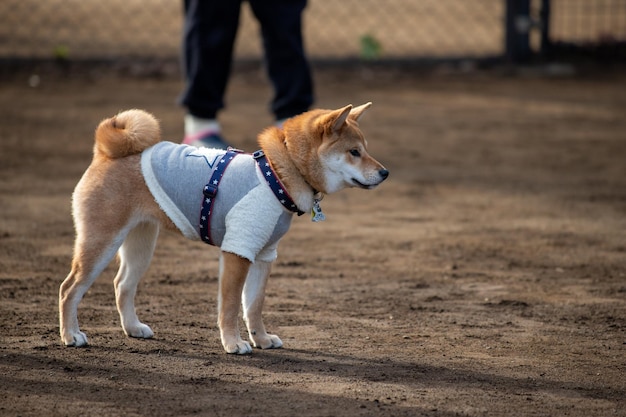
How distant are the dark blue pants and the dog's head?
10.1 ft

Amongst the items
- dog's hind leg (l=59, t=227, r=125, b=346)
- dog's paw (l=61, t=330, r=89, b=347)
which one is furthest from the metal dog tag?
dog's paw (l=61, t=330, r=89, b=347)

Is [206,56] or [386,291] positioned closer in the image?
[386,291]

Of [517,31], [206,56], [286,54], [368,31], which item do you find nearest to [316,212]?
[286,54]

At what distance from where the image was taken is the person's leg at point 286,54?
7160mm

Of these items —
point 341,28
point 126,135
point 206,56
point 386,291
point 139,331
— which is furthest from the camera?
point 341,28

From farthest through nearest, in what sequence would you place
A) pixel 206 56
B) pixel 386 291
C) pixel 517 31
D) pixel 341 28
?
pixel 341 28 → pixel 517 31 → pixel 206 56 → pixel 386 291

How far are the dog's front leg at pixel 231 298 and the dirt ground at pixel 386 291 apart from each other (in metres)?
0.07

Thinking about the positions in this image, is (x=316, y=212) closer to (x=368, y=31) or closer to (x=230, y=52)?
(x=230, y=52)

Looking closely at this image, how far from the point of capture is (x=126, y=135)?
4.20 m

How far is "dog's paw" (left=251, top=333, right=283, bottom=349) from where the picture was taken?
423 centimetres

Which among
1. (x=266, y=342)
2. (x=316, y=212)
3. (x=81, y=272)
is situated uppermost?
(x=316, y=212)

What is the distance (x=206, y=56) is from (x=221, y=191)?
345cm

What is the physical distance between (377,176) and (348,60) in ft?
25.9

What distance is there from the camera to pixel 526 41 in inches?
471
